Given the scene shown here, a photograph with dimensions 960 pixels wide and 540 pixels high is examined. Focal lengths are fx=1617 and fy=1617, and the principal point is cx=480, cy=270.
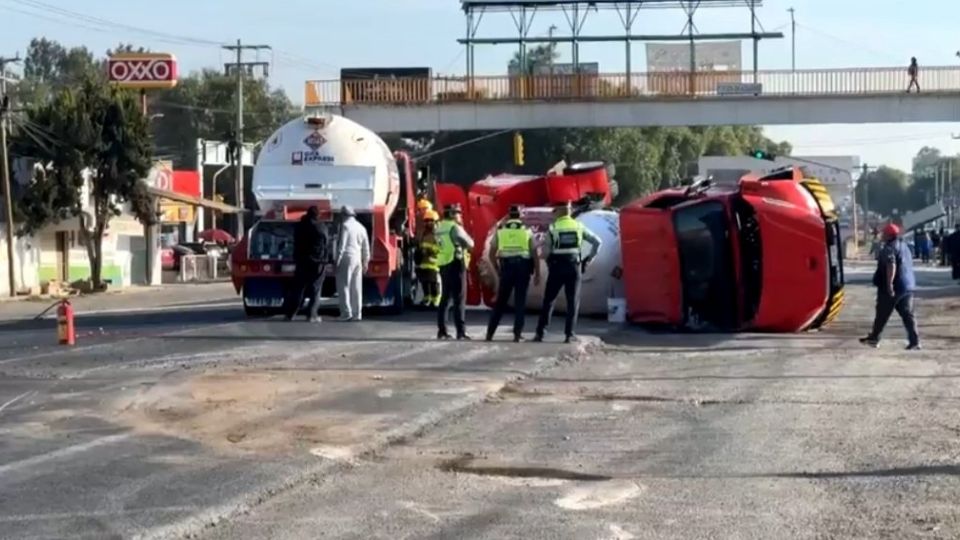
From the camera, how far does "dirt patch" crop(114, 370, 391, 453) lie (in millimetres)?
11789

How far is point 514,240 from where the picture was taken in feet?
66.2

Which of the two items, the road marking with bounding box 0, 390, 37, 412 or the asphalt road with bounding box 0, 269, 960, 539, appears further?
the road marking with bounding box 0, 390, 37, 412

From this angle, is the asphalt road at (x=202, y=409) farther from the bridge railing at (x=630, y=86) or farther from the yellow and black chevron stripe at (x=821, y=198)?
the bridge railing at (x=630, y=86)

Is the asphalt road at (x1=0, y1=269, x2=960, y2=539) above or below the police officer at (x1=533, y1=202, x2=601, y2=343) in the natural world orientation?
below

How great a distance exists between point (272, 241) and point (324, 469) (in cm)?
1503

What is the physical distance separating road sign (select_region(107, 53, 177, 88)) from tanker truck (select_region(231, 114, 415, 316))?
136ft

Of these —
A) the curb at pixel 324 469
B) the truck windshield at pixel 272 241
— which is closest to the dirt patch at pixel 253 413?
the curb at pixel 324 469

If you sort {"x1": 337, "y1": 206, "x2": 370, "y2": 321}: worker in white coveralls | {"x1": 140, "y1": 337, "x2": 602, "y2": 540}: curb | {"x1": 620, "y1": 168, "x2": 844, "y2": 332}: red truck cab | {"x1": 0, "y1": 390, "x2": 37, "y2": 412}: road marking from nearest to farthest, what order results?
1. {"x1": 140, "y1": 337, "x2": 602, "y2": 540}: curb
2. {"x1": 0, "y1": 390, "x2": 37, "y2": 412}: road marking
3. {"x1": 620, "y1": 168, "x2": 844, "y2": 332}: red truck cab
4. {"x1": 337, "y1": 206, "x2": 370, "y2": 321}: worker in white coveralls

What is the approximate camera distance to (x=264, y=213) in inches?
1013

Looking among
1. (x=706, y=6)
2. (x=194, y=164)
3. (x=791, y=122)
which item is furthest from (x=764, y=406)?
(x=194, y=164)

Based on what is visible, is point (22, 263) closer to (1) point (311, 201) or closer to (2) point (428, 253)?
(1) point (311, 201)

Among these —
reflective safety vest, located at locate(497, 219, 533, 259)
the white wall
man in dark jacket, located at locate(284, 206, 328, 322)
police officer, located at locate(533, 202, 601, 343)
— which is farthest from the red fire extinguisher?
the white wall

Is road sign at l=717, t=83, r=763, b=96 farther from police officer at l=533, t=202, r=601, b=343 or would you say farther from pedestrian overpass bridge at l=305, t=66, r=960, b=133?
police officer at l=533, t=202, r=601, b=343

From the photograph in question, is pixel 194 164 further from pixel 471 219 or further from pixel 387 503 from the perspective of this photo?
pixel 387 503
